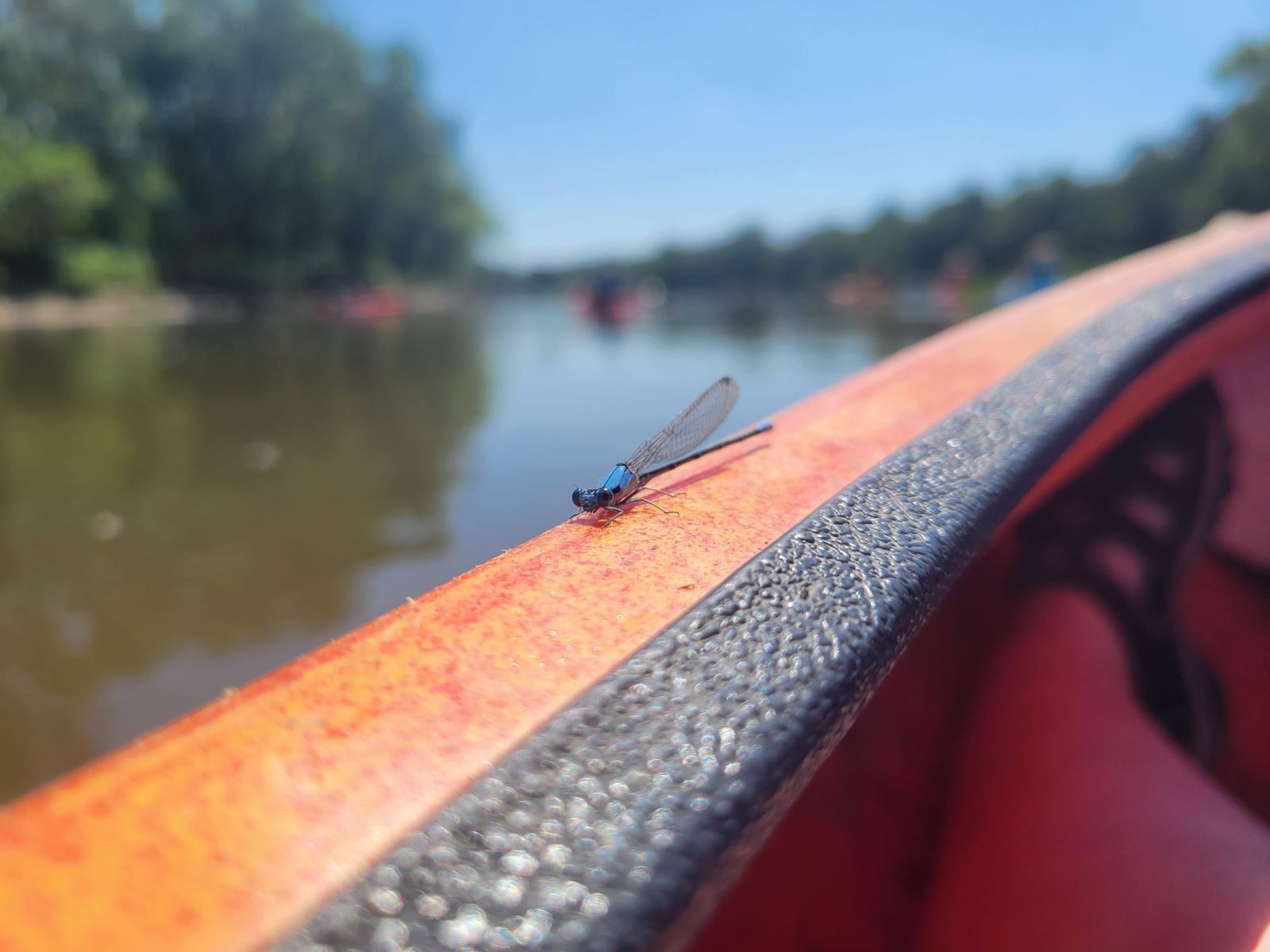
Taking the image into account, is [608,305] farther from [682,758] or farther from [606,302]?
[682,758]

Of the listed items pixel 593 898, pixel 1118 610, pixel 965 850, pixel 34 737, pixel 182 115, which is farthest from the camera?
pixel 182 115

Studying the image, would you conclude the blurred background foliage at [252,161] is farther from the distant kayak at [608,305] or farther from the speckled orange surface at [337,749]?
the speckled orange surface at [337,749]

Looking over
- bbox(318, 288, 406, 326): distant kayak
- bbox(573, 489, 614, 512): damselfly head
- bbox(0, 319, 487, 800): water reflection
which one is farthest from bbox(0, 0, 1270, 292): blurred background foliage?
bbox(573, 489, 614, 512): damselfly head

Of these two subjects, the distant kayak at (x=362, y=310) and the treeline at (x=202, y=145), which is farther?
the treeline at (x=202, y=145)

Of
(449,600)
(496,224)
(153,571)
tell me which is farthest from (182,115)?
(449,600)

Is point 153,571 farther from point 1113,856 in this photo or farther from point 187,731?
point 1113,856

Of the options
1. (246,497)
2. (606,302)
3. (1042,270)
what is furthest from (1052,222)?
(246,497)

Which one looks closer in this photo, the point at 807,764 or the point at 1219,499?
the point at 807,764

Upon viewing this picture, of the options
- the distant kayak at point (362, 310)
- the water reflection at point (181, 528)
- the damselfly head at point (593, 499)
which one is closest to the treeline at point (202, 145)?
the distant kayak at point (362, 310)
